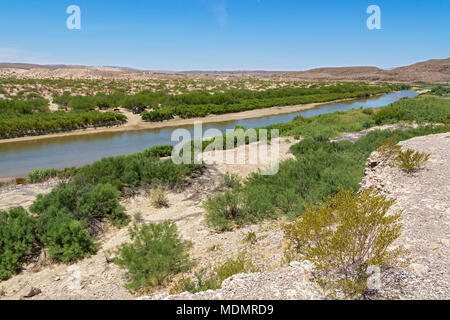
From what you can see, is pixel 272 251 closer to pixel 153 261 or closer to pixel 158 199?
pixel 153 261

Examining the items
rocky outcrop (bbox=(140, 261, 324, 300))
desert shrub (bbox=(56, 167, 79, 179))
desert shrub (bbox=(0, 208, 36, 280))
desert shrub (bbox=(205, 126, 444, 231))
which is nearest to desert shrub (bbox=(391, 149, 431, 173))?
desert shrub (bbox=(205, 126, 444, 231))

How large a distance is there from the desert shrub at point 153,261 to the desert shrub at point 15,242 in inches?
101

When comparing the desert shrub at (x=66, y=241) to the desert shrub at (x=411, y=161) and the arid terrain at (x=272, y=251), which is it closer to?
the arid terrain at (x=272, y=251)

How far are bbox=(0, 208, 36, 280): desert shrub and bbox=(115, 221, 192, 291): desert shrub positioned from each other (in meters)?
2.56

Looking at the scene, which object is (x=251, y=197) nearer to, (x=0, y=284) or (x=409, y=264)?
(x=409, y=264)

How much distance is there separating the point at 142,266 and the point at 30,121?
22610 mm

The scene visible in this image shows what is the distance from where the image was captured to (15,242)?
20.5ft

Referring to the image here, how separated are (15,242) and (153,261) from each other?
12.1 feet

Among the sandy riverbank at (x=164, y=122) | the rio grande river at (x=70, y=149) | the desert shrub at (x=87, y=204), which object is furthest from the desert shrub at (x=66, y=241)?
the sandy riverbank at (x=164, y=122)

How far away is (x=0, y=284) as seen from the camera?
18.2 ft

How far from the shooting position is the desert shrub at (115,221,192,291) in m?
4.86

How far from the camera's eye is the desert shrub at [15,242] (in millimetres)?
5848

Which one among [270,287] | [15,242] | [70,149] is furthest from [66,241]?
[70,149]

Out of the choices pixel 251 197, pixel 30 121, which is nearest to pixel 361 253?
pixel 251 197
